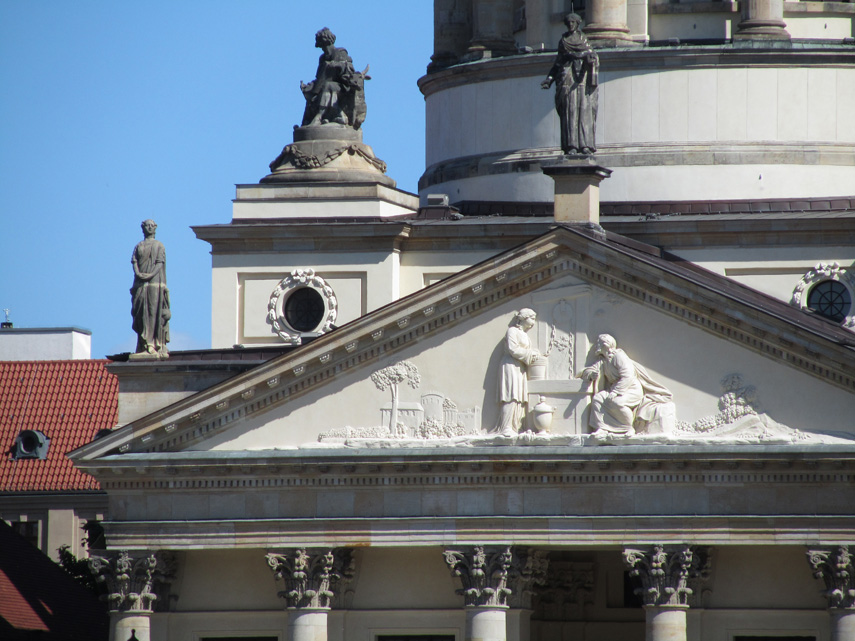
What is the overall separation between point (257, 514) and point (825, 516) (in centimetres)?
1202

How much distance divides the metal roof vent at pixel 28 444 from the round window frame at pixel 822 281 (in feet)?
102

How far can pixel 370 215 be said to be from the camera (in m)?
62.7

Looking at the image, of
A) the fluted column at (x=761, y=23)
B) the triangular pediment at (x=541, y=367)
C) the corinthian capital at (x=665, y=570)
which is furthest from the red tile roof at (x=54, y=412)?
the corinthian capital at (x=665, y=570)

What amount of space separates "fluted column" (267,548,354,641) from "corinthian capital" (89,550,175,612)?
2.70 meters

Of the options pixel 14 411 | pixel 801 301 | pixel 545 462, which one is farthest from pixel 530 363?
pixel 14 411

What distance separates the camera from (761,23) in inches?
2522

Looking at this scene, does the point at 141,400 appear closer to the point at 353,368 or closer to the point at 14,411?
the point at 353,368

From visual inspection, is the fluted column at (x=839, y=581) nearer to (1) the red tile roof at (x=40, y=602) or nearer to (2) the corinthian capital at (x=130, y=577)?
(2) the corinthian capital at (x=130, y=577)

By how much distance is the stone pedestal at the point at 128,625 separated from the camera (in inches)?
2105

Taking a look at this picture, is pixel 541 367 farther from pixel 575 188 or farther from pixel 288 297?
pixel 288 297

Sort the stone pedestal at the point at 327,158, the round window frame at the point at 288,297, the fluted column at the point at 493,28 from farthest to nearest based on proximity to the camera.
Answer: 1. the fluted column at the point at 493,28
2. the stone pedestal at the point at 327,158
3. the round window frame at the point at 288,297

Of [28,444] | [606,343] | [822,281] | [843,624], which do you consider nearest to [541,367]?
[606,343]

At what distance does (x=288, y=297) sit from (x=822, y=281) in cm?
1322

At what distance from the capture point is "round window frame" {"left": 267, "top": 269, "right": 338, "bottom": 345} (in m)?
61.9
